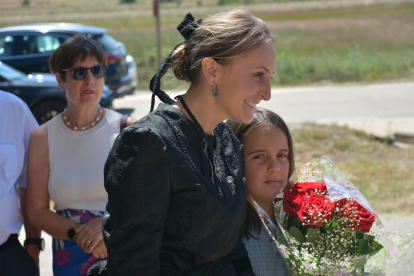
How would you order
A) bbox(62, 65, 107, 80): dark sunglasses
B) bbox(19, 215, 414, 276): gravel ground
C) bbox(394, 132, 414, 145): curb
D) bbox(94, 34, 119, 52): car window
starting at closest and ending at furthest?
bbox(62, 65, 107, 80): dark sunglasses → bbox(19, 215, 414, 276): gravel ground → bbox(394, 132, 414, 145): curb → bbox(94, 34, 119, 52): car window

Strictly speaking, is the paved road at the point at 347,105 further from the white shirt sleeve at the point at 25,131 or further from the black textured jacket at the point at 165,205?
the black textured jacket at the point at 165,205

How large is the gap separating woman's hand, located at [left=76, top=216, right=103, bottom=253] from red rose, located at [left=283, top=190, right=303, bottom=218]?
88 cm

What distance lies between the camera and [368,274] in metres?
1.60

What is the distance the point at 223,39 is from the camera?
149 cm

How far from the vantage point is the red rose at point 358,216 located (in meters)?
1.58

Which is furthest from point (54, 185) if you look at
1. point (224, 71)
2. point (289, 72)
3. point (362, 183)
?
point (289, 72)

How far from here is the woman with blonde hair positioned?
1.33 metres

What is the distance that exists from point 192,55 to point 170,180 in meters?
0.48

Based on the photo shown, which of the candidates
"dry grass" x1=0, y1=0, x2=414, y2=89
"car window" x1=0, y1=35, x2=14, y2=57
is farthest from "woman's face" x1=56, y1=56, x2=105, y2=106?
"car window" x1=0, y1=35, x2=14, y2=57

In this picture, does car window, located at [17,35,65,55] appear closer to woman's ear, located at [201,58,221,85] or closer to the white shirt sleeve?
the white shirt sleeve

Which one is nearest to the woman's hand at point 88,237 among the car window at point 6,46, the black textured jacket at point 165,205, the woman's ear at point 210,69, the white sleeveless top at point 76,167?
the white sleeveless top at point 76,167

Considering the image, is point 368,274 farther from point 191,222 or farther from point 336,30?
point 336,30

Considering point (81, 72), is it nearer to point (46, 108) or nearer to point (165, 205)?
point (165, 205)

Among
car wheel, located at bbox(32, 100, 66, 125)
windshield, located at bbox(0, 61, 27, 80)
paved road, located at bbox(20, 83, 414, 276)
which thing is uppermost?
windshield, located at bbox(0, 61, 27, 80)
